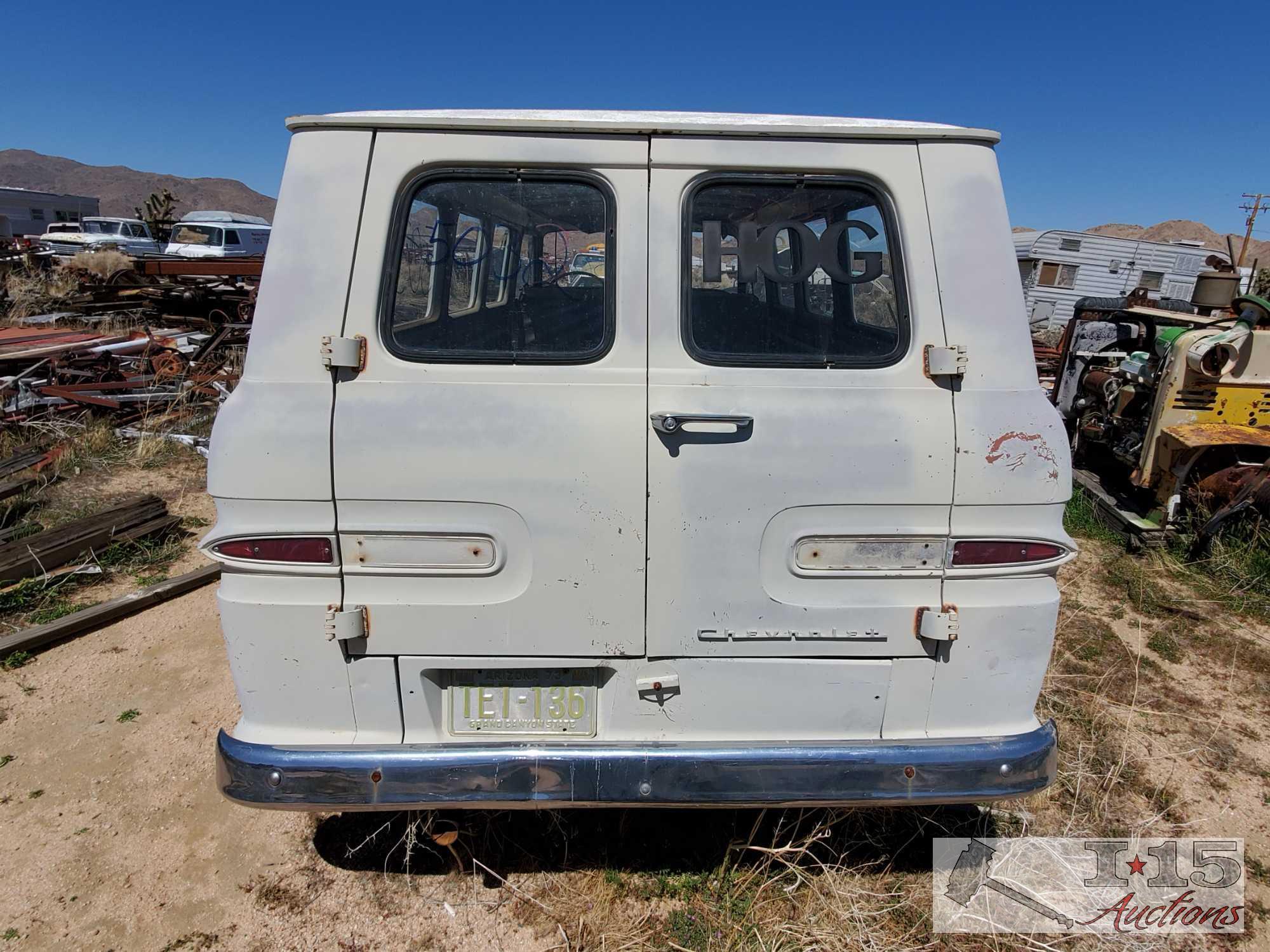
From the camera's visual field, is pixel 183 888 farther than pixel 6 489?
No

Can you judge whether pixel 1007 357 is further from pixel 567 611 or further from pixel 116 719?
pixel 116 719

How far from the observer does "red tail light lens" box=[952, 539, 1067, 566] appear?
2.09 metres

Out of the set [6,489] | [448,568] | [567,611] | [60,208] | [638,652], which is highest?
[60,208]

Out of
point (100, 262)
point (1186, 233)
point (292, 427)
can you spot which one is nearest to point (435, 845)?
point (292, 427)

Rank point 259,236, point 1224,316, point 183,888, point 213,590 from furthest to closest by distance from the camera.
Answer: point 259,236, point 1224,316, point 213,590, point 183,888

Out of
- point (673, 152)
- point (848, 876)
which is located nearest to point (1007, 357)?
point (673, 152)

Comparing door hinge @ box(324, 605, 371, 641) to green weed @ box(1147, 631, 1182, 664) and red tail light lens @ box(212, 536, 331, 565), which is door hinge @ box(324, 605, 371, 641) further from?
green weed @ box(1147, 631, 1182, 664)

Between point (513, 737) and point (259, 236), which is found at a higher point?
point (259, 236)

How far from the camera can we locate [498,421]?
201cm

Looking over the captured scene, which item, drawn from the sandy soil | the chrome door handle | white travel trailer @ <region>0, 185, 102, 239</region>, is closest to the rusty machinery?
the chrome door handle

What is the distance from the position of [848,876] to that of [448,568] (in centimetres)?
181

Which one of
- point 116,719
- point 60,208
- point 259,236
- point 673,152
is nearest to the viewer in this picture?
point 673,152

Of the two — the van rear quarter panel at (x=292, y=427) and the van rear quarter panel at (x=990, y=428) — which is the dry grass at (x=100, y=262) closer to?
the van rear quarter panel at (x=292, y=427)

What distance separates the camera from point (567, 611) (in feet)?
6.93
